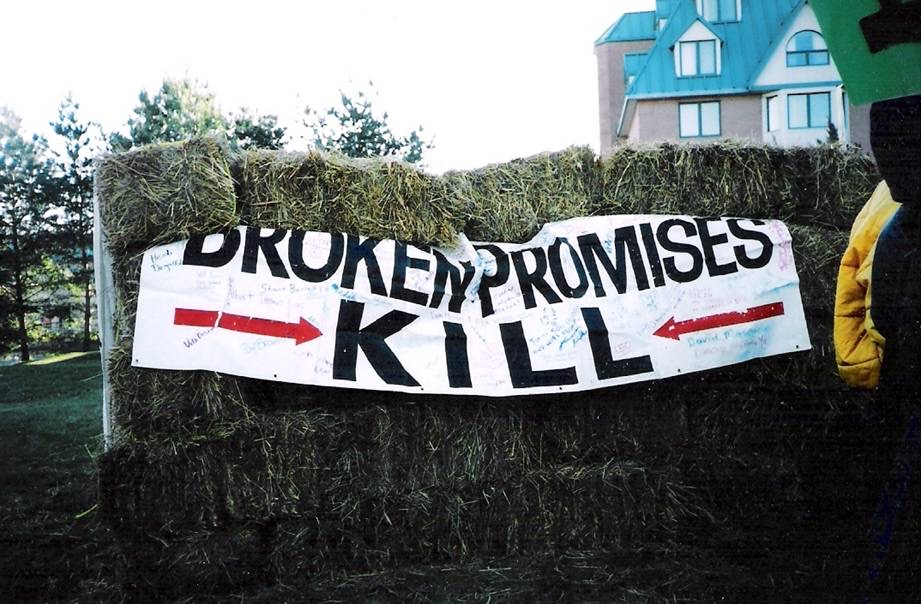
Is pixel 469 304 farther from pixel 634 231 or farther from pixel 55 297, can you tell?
pixel 55 297

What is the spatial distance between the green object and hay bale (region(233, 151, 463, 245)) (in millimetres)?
2210

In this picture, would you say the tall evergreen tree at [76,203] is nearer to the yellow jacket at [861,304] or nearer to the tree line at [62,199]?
the tree line at [62,199]

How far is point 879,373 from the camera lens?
2805 millimetres

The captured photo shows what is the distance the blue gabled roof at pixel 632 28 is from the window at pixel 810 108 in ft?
28.0

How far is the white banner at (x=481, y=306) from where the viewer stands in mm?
3783

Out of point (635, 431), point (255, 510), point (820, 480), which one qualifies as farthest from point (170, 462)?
point (820, 480)

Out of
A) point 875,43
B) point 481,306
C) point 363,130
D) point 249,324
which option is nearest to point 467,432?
point 481,306

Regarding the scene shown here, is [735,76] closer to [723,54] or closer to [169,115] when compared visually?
[723,54]

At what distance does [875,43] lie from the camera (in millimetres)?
2439

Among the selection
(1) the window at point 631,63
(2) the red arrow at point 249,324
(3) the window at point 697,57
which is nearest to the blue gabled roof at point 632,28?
(1) the window at point 631,63

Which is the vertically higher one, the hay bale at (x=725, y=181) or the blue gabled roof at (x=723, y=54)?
the blue gabled roof at (x=723, y=54)

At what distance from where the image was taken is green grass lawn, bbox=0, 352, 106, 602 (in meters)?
3.64

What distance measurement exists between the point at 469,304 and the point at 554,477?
44.2 inches

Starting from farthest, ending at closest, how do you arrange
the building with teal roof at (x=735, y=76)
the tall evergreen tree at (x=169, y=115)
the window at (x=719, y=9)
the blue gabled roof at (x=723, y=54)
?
1. the tall evergreen tree at (x=169, y=115)
2. the window at (x=719, y=9)
3. the blue gabled roof at (x=723, y=54)
4. the building with teal roof at (x=735, y=76)
